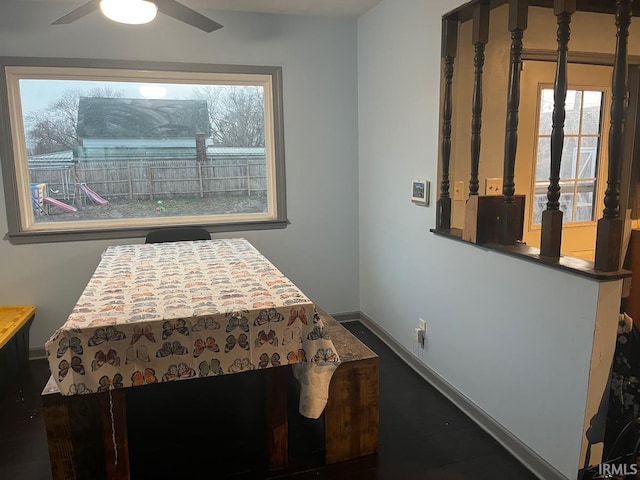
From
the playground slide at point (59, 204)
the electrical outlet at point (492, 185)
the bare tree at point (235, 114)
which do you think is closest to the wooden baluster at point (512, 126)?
the electrical outlet at point (492, 185)

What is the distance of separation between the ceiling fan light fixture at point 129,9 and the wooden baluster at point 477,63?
154 cm

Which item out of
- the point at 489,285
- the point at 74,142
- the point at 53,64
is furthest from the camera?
the point at 74,142

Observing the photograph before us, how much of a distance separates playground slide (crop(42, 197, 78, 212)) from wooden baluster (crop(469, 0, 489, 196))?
9.03ft

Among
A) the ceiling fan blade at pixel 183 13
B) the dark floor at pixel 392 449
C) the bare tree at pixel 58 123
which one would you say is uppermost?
the ceiling fan blade at pixel 183 13

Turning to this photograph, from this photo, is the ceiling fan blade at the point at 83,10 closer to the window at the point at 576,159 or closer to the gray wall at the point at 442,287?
the gray wall at the point at 442,287

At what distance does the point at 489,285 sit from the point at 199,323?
Result: 1.43 metres

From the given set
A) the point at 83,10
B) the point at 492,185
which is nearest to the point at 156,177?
the point at 83,10

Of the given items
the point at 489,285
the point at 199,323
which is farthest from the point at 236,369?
the point at 489,285

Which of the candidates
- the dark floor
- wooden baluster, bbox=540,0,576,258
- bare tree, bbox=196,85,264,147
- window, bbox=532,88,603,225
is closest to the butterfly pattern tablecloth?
the dark floor

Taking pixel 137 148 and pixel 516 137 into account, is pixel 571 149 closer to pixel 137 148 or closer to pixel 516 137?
pixel 516 137

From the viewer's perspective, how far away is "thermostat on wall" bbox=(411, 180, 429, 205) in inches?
116

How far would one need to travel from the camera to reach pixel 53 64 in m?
3.27

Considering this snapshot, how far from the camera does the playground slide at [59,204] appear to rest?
11.4 feet

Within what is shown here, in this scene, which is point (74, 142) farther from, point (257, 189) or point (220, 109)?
point (257, 189)
